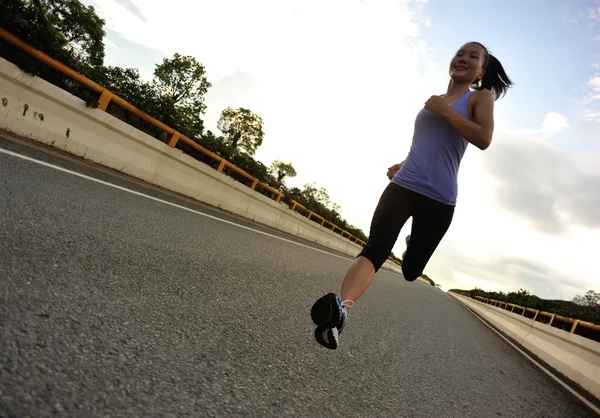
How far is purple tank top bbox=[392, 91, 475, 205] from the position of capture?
2.62m

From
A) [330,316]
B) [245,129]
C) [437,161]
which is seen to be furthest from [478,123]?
[245,129]

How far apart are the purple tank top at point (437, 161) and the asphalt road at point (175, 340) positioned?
1444 mm

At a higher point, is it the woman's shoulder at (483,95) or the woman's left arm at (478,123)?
the woman's shoulder at (483,95)

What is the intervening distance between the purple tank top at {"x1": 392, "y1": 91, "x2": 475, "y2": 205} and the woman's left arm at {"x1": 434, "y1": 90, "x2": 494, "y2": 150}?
132 mm

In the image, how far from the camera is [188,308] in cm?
257

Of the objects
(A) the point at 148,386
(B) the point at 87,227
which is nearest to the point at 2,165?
(B) the point at 87,227

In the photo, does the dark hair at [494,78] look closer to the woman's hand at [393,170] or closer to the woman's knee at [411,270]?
the woman's hand at [393,170]

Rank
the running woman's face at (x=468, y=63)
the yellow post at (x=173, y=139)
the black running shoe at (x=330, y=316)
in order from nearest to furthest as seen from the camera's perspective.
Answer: the black running shoe at (x=330, y=316), the running woman's face at (x=468, y=63), the yellow post at (x=173, y=139)

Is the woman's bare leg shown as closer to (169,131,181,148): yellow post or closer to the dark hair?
the dark hair

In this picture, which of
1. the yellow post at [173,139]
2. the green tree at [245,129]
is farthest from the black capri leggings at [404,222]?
the green tree at [245,129]

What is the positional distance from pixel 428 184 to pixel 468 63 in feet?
3.57

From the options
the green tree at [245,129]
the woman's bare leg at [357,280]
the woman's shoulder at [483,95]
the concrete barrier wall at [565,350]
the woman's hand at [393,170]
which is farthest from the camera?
the green tree at [245,129]

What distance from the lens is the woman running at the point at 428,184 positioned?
2.34 m

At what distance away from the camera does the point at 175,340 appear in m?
2.03
